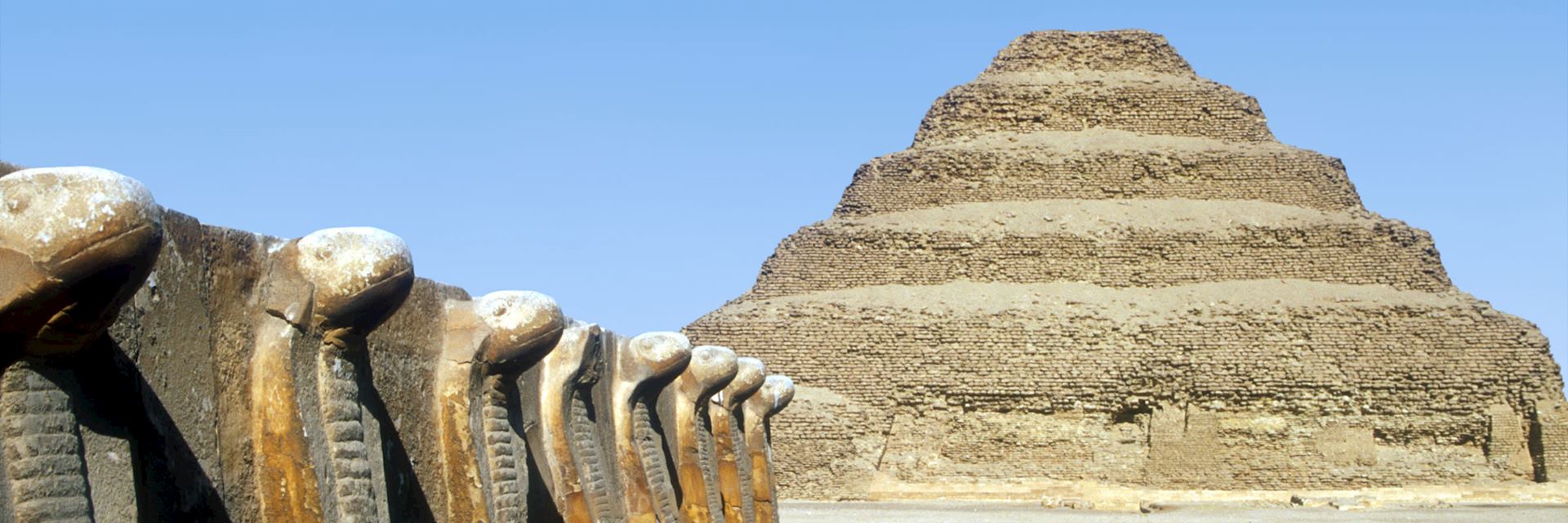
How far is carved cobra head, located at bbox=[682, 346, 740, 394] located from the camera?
1548cm

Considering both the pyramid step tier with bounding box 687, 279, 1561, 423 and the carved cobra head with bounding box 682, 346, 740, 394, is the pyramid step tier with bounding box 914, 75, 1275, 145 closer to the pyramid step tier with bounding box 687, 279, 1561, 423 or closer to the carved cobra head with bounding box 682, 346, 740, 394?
the pyramid step tier with bounding box 687, 279, 1561, 423

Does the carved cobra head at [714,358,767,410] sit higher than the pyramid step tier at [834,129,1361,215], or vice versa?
the pyramid step tier at [834,129,1361,215]

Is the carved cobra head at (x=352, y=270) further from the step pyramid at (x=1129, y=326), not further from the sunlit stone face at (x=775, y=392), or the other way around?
the step pyramid at (x=1129, y=326)

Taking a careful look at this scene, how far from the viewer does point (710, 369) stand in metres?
15.5

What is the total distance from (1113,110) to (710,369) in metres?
→ 41.1

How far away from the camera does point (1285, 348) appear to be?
47.1 metres

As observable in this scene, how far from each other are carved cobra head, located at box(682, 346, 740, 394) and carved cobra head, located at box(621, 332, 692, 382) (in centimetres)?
209

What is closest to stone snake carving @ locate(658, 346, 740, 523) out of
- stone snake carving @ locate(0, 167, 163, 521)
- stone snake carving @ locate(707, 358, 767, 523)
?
stone snake carving @ locate(707, 358, 767, 523)

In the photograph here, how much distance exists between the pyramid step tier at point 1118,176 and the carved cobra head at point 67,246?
158 ft

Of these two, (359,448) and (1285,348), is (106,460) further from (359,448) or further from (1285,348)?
(1285,348)

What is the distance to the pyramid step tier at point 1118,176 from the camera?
52.8 meters

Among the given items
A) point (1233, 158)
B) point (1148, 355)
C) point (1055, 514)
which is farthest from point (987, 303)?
point (1055, 514)

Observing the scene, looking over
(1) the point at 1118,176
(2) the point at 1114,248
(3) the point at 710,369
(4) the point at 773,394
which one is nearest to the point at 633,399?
(3) the point at 710,369

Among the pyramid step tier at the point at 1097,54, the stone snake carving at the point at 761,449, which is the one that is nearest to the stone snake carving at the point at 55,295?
the stone snake carving at the point at 761,449
